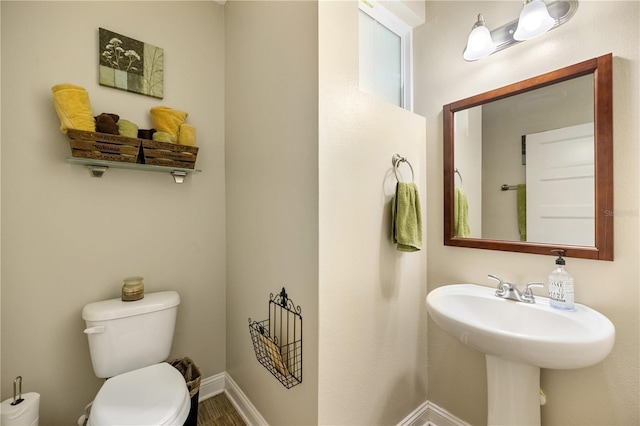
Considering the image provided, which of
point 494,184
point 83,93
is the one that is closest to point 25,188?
point 83,93

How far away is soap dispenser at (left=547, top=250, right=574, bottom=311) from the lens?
104 centimetres

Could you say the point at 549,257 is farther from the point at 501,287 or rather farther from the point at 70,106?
the point at 70,106

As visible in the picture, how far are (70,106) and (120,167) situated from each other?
1.07 ft

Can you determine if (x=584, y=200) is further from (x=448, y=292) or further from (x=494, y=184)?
(x=448, y=292)

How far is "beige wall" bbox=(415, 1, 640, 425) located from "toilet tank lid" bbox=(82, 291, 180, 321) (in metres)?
1.48

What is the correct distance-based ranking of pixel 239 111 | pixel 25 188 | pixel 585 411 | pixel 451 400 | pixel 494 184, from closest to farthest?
pixel 585 411 < pixel 25 188 < pixel 494 184 < pixel 451 400 < pixel 239 111

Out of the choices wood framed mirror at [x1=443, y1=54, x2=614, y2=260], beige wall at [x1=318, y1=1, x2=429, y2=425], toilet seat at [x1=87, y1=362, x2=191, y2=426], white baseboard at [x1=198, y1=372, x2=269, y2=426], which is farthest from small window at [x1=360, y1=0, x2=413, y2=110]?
white baseboard at [x1=198, y1=372, x2=269, y2=426]

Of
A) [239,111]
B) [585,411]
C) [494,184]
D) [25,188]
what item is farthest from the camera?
[239,111]

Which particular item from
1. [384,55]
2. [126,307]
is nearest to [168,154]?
[126,307]

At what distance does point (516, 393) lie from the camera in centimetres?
107

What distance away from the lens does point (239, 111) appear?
1.64 m

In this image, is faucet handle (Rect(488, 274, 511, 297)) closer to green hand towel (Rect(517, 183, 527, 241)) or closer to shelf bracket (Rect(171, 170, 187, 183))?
green hand towel (Rect(517, 183, 527, 241))

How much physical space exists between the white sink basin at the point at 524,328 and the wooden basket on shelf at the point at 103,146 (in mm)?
1596

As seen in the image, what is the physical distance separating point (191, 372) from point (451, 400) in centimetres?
143
